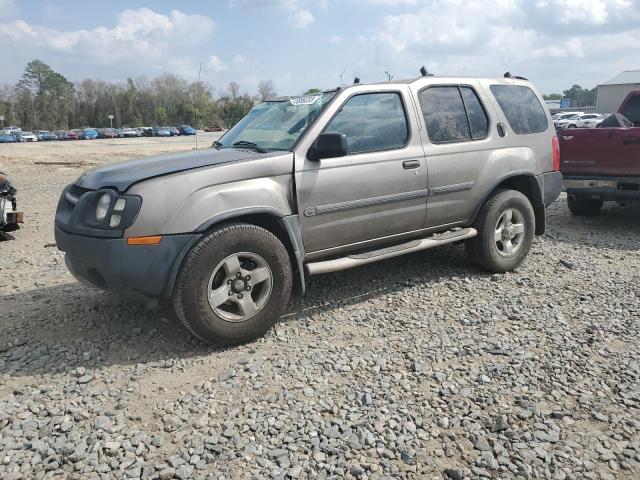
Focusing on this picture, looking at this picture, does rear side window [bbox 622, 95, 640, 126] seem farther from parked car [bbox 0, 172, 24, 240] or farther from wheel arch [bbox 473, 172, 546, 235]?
parked car [bbox 0, 172, 24, 240]

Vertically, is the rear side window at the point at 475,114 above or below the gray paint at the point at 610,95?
below

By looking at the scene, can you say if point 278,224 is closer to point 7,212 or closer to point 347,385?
point 347,385

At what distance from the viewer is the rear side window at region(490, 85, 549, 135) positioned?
561 cm

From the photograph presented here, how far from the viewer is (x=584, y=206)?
8.73m

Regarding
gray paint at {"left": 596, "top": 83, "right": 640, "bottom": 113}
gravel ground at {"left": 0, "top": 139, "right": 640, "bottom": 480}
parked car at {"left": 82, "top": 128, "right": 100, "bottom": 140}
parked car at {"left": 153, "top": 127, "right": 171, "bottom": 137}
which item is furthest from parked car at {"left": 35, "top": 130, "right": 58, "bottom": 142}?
gravel ground at {"left": 0, "top": 139, "right": 640, "bottom": 480}

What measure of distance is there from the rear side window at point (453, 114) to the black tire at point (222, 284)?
1969 mm

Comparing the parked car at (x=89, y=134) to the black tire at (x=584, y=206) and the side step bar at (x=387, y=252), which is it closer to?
the black tire at (x=584, y=206)

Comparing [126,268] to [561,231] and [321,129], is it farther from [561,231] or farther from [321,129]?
[561,231]

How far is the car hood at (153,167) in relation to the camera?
375 cm

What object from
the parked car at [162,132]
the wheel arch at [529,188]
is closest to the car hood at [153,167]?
the wheel arch at [529,188]

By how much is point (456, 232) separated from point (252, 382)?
2.71 m

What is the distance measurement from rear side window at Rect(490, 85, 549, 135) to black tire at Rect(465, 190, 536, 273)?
0.73 meters

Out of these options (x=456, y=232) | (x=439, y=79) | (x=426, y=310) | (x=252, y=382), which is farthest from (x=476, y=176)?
(x=252, y=382)

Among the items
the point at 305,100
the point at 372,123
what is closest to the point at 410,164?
the point at 372,123
